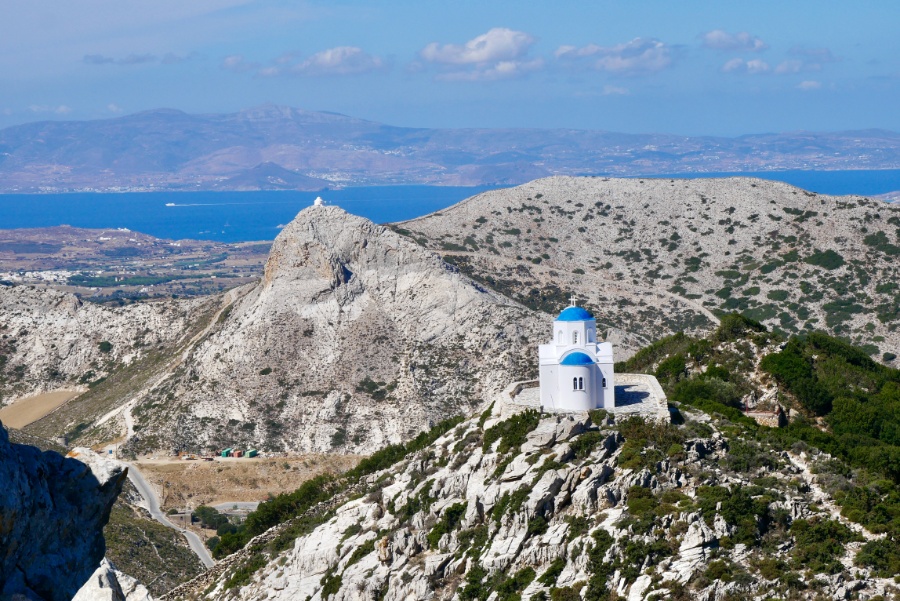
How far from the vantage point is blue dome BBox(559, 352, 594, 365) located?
4184 centimetres

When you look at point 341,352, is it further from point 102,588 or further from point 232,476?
point 102,588

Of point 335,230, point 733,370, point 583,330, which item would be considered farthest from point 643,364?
point 335,230

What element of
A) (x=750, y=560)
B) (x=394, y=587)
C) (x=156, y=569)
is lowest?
(x=156, y=569)

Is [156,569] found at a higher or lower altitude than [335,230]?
lower

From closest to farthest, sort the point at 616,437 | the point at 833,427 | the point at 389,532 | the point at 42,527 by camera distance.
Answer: the point at 42,527 → the point at 616,437 → the point at 389,532 → the point at 833,427

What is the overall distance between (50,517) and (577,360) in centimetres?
2407

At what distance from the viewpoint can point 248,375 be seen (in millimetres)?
86688

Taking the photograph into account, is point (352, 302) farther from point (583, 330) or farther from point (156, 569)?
point (583, 330)

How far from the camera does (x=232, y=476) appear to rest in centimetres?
7600

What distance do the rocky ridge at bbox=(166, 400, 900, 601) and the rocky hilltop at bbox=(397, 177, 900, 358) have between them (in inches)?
2172

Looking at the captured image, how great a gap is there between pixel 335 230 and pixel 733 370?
48.6 metres

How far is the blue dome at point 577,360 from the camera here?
4184cm

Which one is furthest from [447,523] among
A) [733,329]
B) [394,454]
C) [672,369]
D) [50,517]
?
[50,517]

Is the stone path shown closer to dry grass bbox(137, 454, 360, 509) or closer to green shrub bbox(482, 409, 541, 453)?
green shrub bbox(482, 409, 541, 453)
